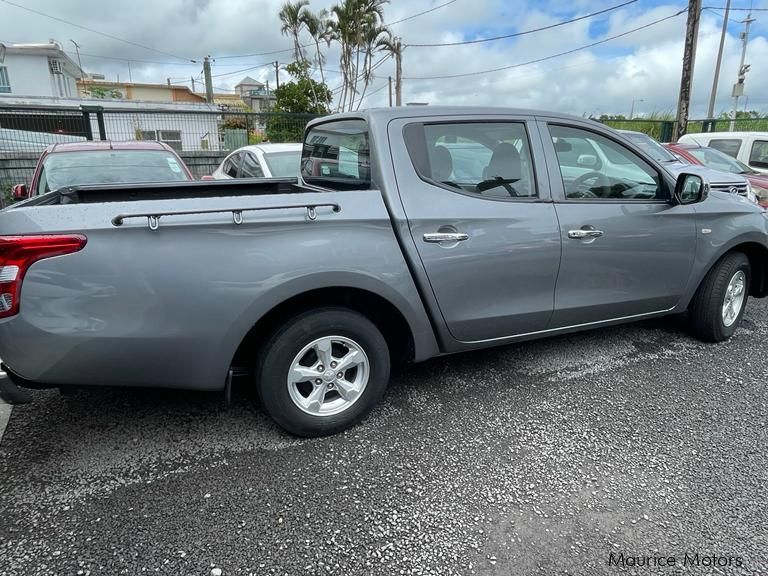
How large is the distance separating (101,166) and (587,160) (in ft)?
18.0

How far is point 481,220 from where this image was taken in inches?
118

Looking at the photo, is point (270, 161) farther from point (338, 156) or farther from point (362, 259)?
point (362, 259)

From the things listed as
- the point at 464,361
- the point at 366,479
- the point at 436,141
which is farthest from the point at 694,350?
the point at 366,479

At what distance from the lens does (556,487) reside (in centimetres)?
251

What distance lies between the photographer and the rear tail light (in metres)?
2.16

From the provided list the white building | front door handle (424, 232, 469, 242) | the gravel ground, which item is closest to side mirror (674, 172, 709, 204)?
the gravel ground

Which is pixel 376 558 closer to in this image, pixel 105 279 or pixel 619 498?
pixel 619 498

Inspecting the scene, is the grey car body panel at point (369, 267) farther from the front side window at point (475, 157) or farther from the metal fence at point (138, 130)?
the metal fence at point (138, 130)

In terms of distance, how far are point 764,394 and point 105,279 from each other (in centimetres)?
392

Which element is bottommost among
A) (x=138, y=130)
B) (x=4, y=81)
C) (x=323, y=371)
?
(x=323, y=371)

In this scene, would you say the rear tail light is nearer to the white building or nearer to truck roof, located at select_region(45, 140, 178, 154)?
truck roof, located at select_region(45, 140, 178, 154)

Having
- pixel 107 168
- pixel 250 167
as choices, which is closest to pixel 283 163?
pixel 250 167

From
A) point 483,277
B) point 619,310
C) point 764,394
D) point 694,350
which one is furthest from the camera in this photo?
point 694,350

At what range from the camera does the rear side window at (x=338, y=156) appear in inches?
121
